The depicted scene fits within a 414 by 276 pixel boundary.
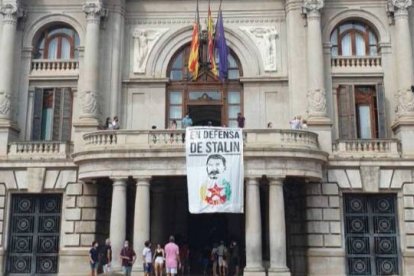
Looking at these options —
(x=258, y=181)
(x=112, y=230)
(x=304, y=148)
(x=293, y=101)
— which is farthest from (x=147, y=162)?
(x=293, y=101)

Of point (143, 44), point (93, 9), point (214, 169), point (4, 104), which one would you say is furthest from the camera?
point (143, 44)

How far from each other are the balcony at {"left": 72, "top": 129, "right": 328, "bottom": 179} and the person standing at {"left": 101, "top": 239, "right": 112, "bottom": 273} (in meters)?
3.37

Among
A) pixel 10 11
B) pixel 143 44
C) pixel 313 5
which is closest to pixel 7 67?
pixel 10 11

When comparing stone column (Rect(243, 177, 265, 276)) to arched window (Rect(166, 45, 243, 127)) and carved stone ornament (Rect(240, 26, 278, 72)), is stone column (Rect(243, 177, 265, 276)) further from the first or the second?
carved stone ornament (Rect(240, 26, 278, 72))

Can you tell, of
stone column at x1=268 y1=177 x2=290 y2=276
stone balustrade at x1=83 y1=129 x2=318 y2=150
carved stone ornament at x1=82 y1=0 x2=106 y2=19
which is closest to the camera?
stone column at x1=268 y1=177 x2=290 y2=276

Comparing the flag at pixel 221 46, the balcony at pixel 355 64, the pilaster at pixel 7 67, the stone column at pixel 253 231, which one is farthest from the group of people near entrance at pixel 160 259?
the balcony at pixel 355 64

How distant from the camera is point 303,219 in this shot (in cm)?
3005

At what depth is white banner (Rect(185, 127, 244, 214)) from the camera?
26.3 m

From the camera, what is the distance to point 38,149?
31.1 metres

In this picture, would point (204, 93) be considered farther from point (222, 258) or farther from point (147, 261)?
point (147, 261)

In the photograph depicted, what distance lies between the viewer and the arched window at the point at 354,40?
33031mm

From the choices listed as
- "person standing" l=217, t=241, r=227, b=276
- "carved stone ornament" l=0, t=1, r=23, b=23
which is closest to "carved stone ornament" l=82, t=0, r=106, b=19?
"carved stone ornament" l=0, t=1, r=23, b=23

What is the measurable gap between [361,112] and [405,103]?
2640 mm

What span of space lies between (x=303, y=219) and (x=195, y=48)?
36.0 ft
